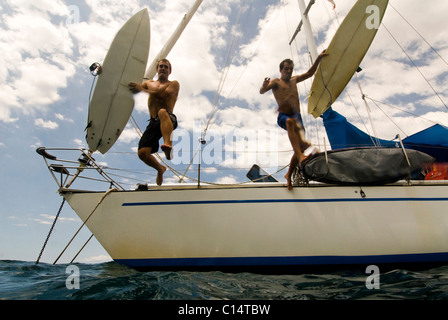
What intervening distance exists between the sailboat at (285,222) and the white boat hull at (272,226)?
0.01 metres

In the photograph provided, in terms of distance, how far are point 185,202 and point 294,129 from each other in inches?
69.9

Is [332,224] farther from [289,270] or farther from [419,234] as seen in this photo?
[419,234]

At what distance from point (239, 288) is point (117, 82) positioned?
356 cm

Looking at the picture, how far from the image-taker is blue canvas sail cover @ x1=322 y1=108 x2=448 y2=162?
4.34 metres

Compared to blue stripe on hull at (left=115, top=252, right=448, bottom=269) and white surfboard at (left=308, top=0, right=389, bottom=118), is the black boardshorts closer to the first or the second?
blue stripe on hull at (left=115, top=252, right=448, bottom=269)

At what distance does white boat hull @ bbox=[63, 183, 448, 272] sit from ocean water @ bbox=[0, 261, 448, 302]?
0.24m

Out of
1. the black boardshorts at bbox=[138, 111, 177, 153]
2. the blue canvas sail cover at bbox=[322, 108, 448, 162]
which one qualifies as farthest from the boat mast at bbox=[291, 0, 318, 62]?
the black boardshorts at bbox=[138, 111, 177, 153]

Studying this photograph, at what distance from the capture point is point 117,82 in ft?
12.3

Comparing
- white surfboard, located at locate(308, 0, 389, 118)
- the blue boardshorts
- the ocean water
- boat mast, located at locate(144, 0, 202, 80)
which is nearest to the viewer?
the ocean water

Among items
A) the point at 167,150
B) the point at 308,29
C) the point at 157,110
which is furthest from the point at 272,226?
the point at 308,29

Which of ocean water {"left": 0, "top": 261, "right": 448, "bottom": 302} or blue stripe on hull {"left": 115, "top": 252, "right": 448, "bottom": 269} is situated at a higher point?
blue stripe on hull {"left": 115, "top": 252, "right": 448, "bottom": 269}

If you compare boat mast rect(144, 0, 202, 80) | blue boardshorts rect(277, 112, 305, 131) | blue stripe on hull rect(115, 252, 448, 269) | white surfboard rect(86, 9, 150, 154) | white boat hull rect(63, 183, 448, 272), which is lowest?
blue stripe on hull rect(115, 252, 448, 269)

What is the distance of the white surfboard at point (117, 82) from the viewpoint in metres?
3.72

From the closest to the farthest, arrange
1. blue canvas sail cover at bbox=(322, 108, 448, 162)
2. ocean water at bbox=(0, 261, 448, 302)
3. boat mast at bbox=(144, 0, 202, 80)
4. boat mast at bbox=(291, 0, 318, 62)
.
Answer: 1. ocean water at bbox=(0, 261, 448, 302)
2. blue canvas sail cover at bbox=(322, 108, 448, 162)
3. boat mast at bbox=(144, 0, 202, 80)
4. boat mast at bbox=(291, 0, 318, 62)
